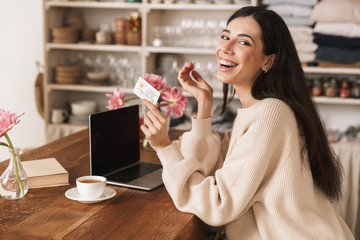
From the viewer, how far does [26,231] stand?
1306mm

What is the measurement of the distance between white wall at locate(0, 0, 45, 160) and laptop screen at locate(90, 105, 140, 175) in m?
2.66

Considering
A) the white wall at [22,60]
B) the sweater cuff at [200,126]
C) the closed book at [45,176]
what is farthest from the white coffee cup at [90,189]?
the white wall at [22,60]

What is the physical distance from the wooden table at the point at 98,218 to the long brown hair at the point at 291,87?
1.48 ft

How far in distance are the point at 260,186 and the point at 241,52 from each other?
49cm

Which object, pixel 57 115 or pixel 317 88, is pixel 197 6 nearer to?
pixel 317 88

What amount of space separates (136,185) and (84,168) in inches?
11.9

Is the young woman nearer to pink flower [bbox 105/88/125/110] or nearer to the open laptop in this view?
the open laptop

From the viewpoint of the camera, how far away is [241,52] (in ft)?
5.61

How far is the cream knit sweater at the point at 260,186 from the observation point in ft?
4.83

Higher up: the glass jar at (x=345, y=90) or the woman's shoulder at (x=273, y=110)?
the woman's shoulder at (x=273, y=110)

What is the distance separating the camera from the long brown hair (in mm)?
1627

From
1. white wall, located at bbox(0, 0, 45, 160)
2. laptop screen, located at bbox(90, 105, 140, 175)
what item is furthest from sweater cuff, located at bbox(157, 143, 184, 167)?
white wall, located at bbox(0, 0, 45, 160)

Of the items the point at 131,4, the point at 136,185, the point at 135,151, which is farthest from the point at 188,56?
the point at 136,185

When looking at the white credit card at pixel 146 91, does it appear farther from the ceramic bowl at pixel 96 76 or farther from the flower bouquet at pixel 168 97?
the ceramic bowl at pixel 96 76
